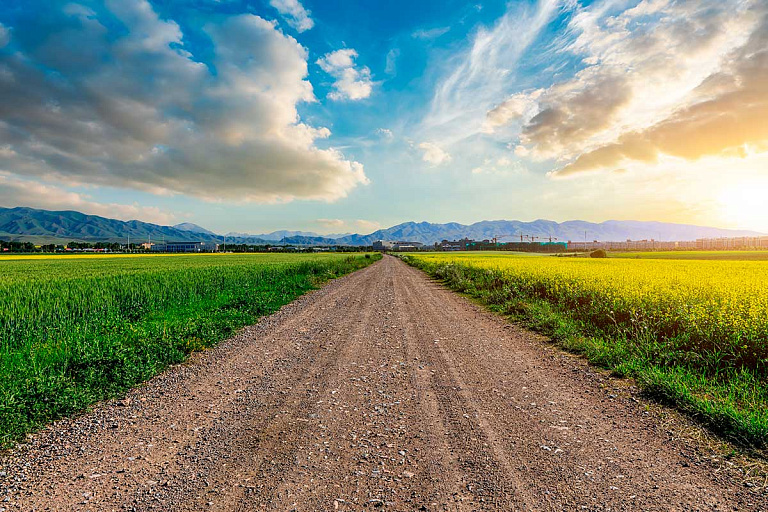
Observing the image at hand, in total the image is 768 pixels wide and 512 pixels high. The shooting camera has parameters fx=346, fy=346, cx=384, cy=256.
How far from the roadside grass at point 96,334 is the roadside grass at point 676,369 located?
8758 mm

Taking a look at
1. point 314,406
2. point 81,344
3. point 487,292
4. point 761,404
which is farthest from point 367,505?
point 487,292

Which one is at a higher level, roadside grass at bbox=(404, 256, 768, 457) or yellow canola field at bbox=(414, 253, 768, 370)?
yellow canola field at bbox=(414, 253, 768, 370)

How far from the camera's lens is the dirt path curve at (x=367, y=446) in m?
3.23

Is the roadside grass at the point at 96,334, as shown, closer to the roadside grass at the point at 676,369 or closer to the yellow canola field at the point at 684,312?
the roadside grass at the point at 676,369

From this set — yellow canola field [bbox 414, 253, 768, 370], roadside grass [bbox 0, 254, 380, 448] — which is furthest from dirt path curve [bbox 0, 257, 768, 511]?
yellow canola field [bbox 414, 253, 768, 370]

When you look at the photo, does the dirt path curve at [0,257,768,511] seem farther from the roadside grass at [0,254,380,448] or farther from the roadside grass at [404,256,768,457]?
the roadside grass at [404,256,768,457]

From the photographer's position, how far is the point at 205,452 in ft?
13.2

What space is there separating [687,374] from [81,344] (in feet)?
36.2

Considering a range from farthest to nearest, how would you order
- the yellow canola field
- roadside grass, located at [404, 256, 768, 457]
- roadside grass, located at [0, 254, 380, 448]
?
the yellow canola field < roadside grass, located at [0, 254, 380, 448] < roadside grass, located at [404, 256, 768, 457]

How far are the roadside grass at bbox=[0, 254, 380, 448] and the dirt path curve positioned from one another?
42 cm

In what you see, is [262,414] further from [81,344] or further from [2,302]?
[2,302]

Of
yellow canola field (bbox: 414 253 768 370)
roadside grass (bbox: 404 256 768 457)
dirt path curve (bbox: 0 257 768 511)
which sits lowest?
dirt path curve (bbox: 0 257 768 511)

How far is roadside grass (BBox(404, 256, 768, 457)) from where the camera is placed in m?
4.42

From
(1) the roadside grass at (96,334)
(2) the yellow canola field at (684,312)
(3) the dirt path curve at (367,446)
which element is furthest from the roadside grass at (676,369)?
(1) the roadside grass at (96,334)
